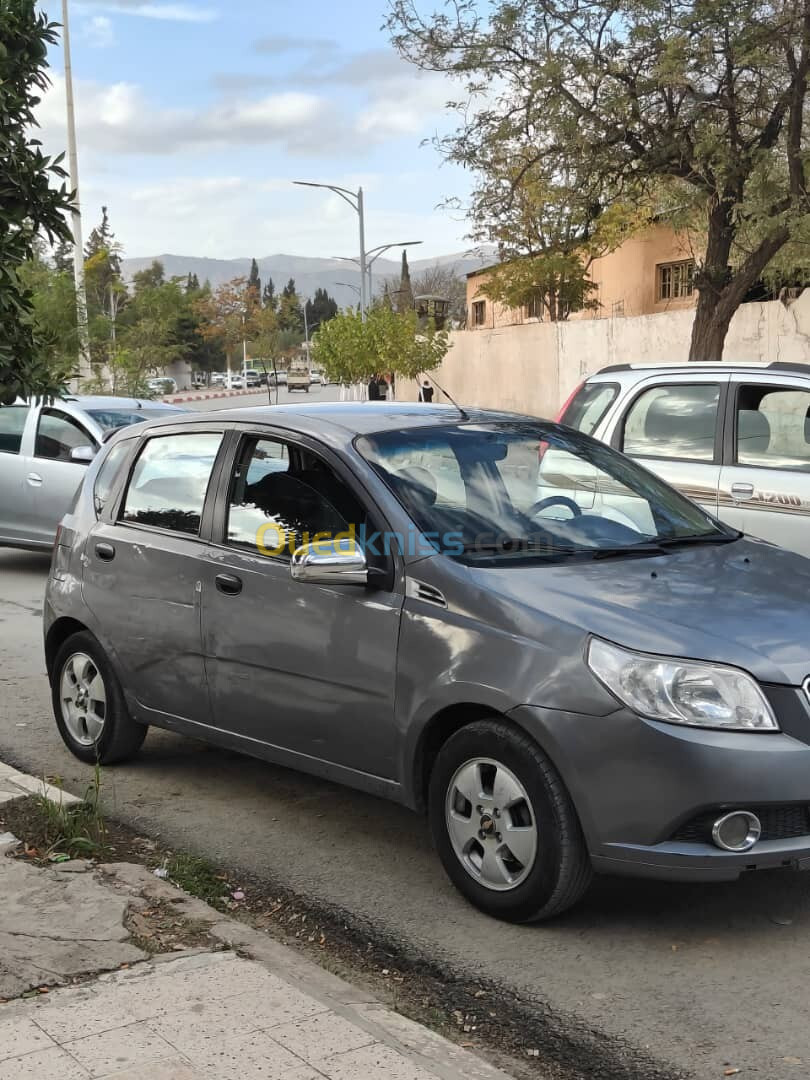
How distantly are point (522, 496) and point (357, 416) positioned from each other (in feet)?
2.56

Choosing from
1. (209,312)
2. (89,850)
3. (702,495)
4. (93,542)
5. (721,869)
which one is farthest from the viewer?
(209,312)

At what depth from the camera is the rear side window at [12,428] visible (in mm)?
12758

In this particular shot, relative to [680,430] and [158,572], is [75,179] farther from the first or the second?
[158,572]

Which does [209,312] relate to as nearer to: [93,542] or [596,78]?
[596,78]

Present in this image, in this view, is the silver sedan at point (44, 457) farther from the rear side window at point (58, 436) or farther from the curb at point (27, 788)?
the curb at point (27, 788)

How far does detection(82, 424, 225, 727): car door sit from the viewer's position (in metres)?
5.34

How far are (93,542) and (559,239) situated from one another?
18237 mm

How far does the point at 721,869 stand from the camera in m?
3.79

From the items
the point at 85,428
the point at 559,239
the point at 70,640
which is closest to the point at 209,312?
the point at 559,239

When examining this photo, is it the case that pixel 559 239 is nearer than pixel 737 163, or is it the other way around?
pixel 737 163

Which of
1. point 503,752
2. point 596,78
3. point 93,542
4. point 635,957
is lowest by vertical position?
point 635,957

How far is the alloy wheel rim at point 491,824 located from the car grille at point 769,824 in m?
0.46

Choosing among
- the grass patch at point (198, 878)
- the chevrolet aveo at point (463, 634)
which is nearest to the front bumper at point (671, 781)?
the chevrolet aveo at point (463, 634)

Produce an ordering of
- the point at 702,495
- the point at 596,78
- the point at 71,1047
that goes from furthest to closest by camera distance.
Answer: the point at 596,78 < the point at 702,495 < the point at 71,1047
